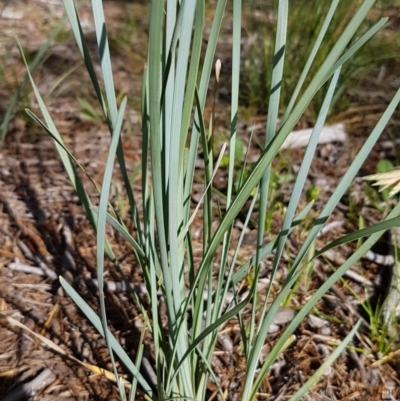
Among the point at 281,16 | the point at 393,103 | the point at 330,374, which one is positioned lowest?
the point at 330,374

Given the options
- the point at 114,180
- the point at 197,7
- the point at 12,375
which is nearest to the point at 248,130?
the point at 114,180

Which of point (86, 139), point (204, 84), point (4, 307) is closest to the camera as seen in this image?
point (204, 84)

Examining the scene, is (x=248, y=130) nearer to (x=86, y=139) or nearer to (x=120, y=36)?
(x=86, y=139)

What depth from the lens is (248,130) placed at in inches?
73.0

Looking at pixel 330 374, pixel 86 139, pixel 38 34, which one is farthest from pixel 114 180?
pixel 38 34

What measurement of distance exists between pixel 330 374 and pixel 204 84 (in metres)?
0.68

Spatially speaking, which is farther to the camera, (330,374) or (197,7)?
(330,374)

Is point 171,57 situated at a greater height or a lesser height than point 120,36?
lesser

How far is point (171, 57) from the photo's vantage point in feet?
1.81

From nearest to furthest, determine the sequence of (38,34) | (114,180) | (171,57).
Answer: (171,57), (114,180), (38,34)

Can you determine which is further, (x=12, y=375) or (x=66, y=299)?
(x=66, y=299)

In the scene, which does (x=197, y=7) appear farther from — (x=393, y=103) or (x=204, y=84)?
(x=393, y=103)

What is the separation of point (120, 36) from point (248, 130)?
761 millimetres

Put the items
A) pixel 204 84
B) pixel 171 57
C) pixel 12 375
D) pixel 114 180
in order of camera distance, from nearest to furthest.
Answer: pixel 171 57 → pixel 204 84 → pixel 12 375 → pixel 114 180
